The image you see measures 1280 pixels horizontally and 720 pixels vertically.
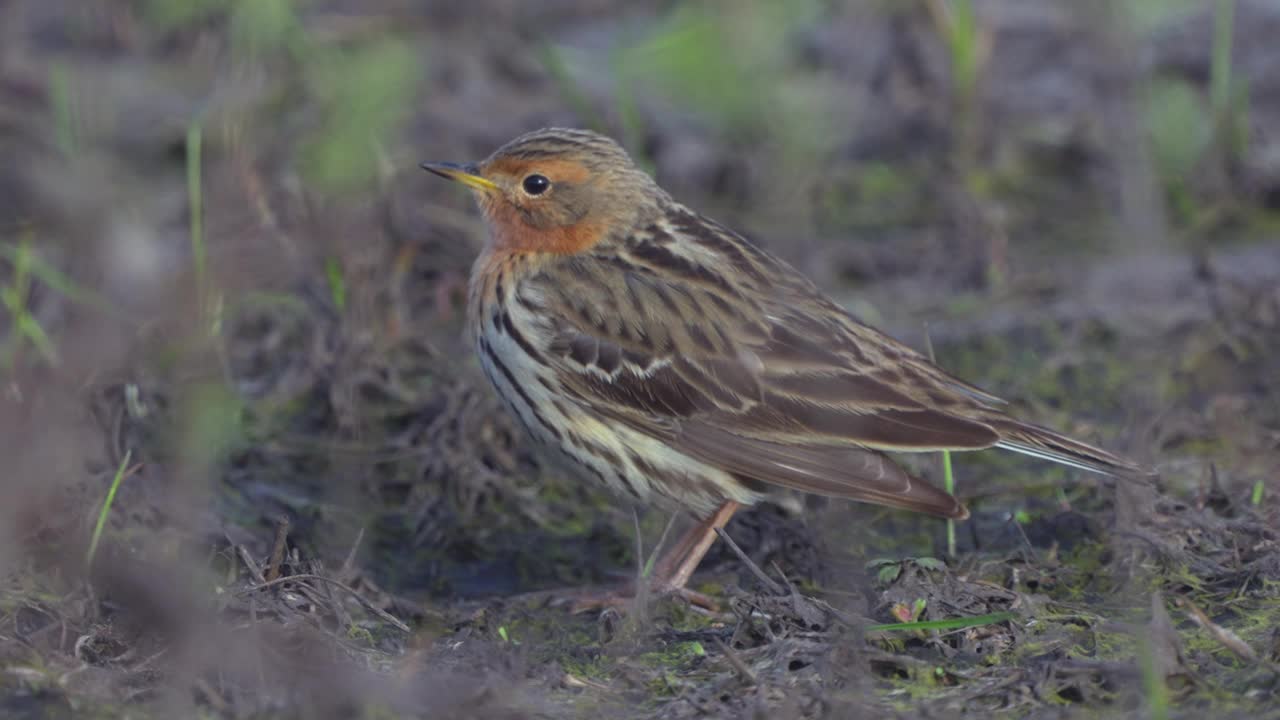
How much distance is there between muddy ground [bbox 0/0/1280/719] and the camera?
18.4ft

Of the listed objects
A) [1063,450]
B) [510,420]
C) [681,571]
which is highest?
[1063,450]

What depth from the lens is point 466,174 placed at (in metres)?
7.21

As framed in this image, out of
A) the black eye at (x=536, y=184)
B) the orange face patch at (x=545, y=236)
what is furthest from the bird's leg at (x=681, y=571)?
the black eye at (x=536, y=184)

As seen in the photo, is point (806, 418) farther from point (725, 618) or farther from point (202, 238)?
point (202, 238)

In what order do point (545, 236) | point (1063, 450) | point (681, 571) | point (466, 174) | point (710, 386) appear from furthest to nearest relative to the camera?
point (466, 174) → point (545, 236) → point (681, 571) → point (710, 386) → point (1063, 450)

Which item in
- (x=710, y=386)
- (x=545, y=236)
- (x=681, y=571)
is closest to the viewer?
(x=710, y=386)

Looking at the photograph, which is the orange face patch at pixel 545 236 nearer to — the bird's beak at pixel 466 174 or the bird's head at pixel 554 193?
the bird's head at pixel 554 193

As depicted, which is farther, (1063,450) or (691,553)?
(691,553)

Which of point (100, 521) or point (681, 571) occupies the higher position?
point (100, 521)

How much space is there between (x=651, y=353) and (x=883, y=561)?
1146 mm

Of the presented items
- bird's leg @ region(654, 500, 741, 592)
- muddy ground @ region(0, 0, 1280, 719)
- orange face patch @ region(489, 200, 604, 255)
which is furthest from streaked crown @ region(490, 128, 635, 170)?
bird's leg @ region(654, 500, 741, 592)

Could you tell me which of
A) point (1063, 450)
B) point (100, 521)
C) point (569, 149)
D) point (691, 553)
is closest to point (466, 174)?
point (569, 149)

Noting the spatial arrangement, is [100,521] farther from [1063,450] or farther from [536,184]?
[1063,450]

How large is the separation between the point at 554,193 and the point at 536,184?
9cm
